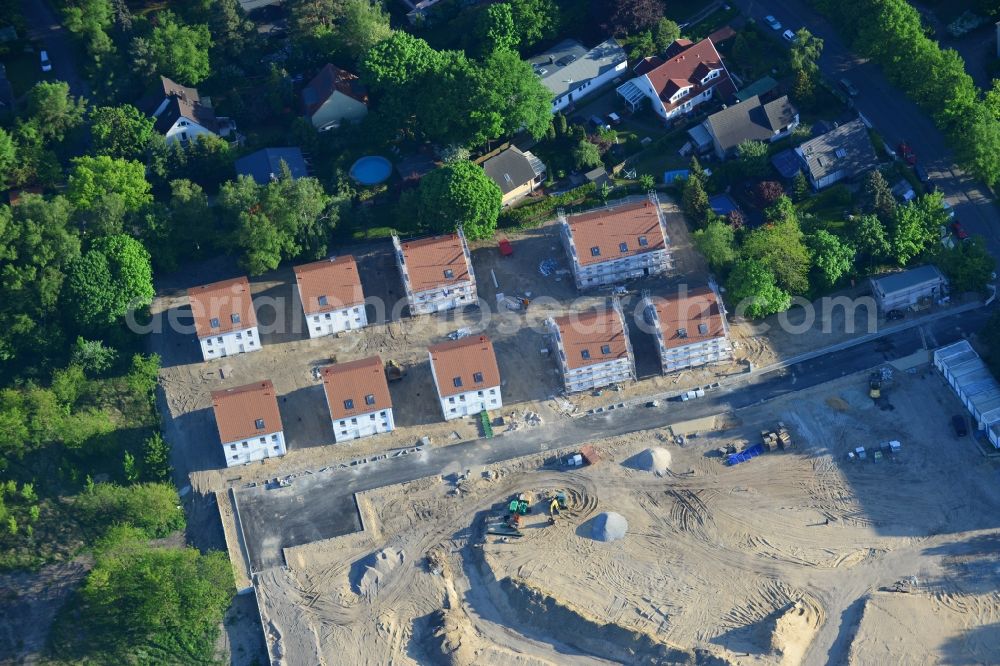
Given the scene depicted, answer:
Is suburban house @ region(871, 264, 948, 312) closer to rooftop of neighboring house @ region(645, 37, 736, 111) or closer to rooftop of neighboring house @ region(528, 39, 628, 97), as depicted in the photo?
rooftop of neighboring house @ region(645, 37, 736, 111)

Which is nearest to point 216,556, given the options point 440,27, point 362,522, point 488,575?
point 362,522

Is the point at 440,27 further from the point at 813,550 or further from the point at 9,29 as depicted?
the point at 813,550

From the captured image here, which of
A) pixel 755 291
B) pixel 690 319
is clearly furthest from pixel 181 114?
pixel 755 291

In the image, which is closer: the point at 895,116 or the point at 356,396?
the point at 356,396

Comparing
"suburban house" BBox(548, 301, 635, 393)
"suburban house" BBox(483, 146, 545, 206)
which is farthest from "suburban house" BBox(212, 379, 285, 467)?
"suburban house" BBox(483, 146, 545, 206)

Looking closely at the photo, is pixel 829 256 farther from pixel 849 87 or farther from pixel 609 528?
pixel 609 528

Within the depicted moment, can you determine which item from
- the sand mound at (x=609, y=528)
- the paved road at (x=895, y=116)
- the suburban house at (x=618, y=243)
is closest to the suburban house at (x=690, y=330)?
the suburban house at (x=618, y=243)
